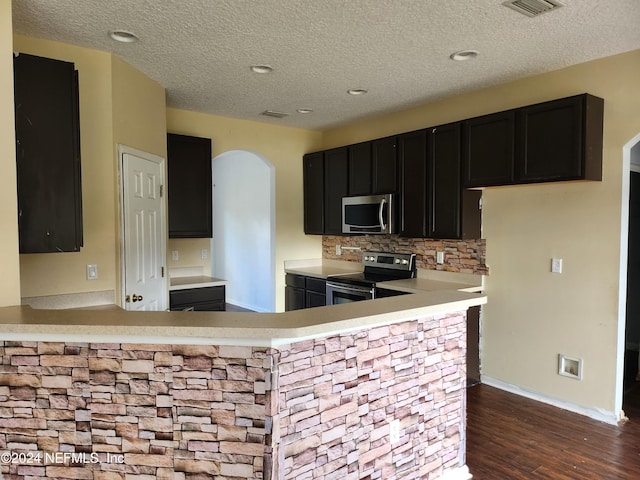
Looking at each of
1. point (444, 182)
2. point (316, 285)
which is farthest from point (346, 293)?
point (444, 182)

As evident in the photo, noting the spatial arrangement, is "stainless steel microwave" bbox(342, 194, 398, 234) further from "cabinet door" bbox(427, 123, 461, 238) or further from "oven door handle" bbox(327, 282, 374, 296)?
"oven door handle" bbox(327, 282, 374, 296)

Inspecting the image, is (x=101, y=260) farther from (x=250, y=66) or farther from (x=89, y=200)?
(x=250, y=66)

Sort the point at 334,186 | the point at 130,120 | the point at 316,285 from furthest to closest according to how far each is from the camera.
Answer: the point at 334,186, the point at 316,285, the point at 130,120

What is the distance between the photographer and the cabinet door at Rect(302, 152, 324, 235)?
17.8 ft

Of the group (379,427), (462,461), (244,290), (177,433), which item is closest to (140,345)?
(177,433)

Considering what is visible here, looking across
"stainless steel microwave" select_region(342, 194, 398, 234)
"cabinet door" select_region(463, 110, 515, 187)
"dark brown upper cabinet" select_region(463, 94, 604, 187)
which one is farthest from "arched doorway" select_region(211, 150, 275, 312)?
"dark brown upper cabinet" select_region(463, 94, 604, 187)

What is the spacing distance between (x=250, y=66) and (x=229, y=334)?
2369mm

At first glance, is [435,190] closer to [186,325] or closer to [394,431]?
[394,431]

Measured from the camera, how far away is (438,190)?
3990 mm

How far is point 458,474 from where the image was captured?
245 cm

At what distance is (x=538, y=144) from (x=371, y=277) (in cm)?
210

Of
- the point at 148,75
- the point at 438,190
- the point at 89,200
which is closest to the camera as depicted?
the point at 89,200

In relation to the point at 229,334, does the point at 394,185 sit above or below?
above

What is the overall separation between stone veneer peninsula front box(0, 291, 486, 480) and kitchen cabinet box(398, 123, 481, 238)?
7.23ft
